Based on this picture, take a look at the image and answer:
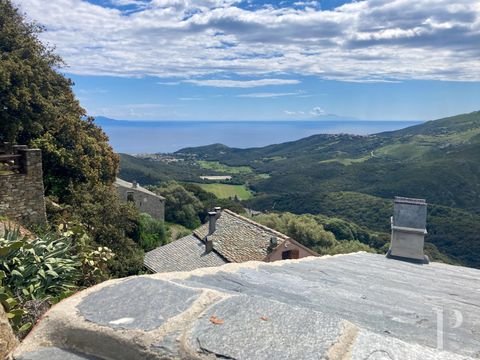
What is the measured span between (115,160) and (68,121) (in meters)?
3.98

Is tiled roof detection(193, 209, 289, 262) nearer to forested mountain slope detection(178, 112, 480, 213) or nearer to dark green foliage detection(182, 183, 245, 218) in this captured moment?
dark green foliage detection(182, 183, 245, 218)

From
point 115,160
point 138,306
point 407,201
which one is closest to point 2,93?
point 115,160

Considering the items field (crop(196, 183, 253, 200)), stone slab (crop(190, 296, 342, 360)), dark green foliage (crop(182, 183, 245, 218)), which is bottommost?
Result: field (crop(196, 183, 253, 200))

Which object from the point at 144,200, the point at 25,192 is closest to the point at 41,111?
the point at 25,192

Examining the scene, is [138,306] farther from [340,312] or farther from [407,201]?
[407,201]

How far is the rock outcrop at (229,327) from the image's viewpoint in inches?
60.6

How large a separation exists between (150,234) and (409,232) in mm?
25020

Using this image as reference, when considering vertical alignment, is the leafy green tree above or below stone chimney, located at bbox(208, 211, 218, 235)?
below

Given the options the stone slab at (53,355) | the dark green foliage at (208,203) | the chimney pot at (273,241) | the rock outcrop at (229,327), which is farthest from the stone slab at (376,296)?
the dark green foliage at (208,203)

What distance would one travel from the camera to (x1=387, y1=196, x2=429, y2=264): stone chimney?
6.81 m

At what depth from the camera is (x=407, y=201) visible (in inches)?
302

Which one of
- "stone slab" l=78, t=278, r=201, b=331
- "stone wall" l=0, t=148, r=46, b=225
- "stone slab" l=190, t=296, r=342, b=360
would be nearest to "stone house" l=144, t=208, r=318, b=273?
"stone wall" l=0, t=148, r=46, b=225

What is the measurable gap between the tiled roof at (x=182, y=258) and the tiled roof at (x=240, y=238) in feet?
1.64

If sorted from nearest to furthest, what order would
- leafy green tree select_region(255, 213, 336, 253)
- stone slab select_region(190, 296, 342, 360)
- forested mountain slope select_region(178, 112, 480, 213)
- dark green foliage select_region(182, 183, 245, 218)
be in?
stone slab select_region(190, 296, 342, 360) → leafy green tree select_region(255, 213, 336, 253) → dark green foliage select_region(182, 183, 245, 218) → forested mountain slope select_region(178, 112, 480, 213)
